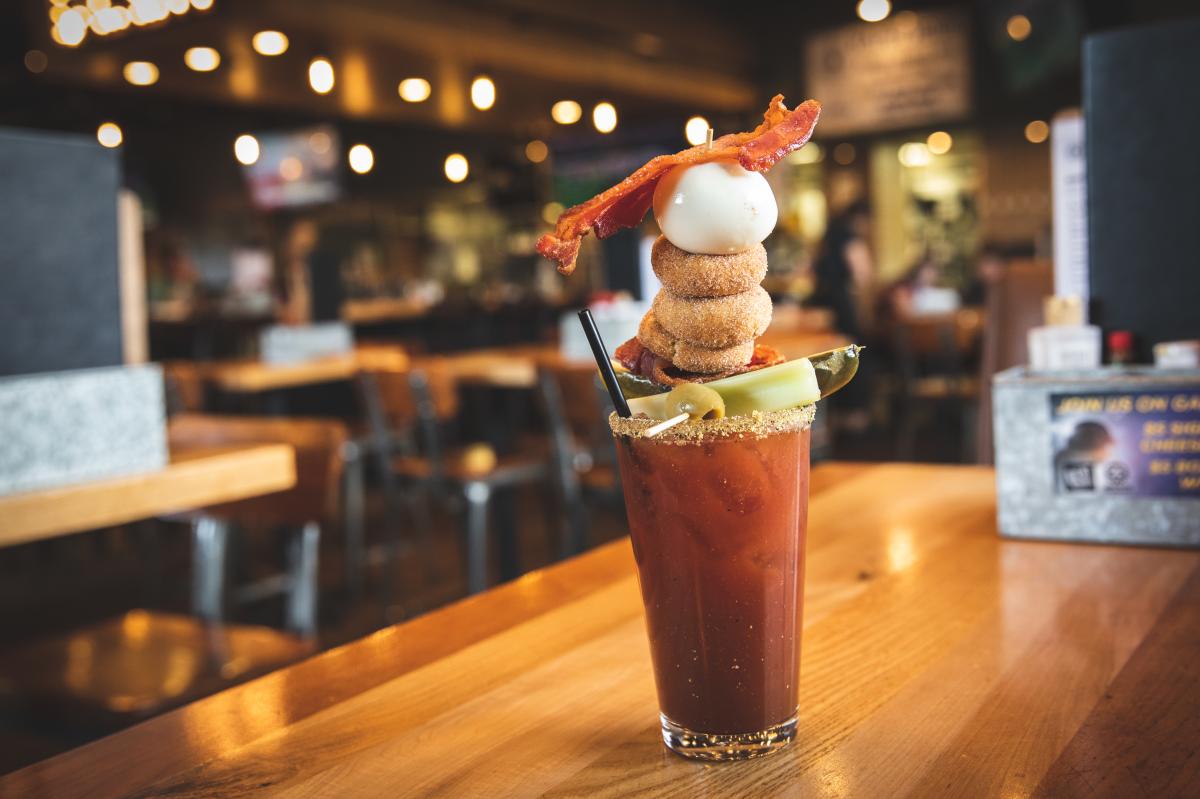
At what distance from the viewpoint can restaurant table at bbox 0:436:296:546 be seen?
148 centimetres

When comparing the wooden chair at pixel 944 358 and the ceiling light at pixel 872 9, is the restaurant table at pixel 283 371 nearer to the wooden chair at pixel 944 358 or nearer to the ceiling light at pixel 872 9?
the wooden chair at pixel 944 358

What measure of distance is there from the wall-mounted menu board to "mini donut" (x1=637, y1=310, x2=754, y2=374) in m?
8.91

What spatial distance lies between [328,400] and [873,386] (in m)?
4.07

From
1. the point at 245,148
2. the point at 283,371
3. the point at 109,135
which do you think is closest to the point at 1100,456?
the point at 283,371

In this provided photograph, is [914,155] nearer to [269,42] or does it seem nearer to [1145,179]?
[269,42]

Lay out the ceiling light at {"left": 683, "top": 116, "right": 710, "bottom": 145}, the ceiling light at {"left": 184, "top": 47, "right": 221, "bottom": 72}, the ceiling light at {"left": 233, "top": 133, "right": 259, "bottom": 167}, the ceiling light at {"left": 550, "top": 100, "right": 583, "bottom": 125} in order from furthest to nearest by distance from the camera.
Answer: the ceiling light at {"left": 550, "top": 100, "right": 583, "bottom": 125} → the ceiling light at {"left": 683, "top": 116, "right": 710, "bottom": 145} → the ceiling light at {"left": 184, "top": 47, "right": 221, "bottom": 72} → the ceiling light at {"left": 233, "top": 133, "right": 259, "bottom": 167}

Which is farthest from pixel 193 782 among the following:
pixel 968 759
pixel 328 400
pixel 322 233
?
pixel 322 233

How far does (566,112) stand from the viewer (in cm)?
1066

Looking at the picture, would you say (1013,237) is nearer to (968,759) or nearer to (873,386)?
(873,386)

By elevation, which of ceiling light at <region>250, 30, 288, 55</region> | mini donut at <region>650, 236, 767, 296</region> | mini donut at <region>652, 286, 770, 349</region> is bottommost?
mini donut at <region>652, 286, 770, 349</region>

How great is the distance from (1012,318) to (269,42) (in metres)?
6.08

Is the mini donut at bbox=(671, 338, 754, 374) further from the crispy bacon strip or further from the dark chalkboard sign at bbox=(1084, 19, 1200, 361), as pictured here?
the dark chalkboard sign at bbox=(1084, 19, 1200, 361)

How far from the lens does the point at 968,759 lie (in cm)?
61

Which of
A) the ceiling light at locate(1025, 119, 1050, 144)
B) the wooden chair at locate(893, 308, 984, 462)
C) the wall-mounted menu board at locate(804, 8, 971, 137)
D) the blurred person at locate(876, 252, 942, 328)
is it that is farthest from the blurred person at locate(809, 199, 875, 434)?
the ceiling light at locate(1025, 119, 1050, 144)
